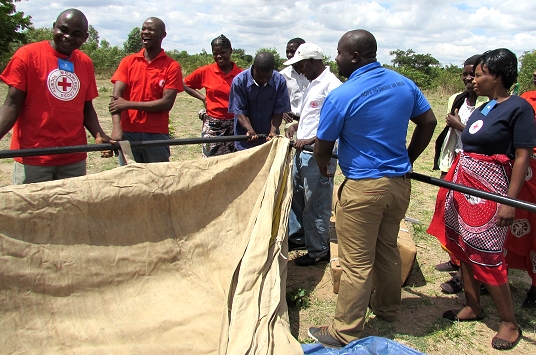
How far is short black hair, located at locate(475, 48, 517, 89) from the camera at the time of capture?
3014 millimetres

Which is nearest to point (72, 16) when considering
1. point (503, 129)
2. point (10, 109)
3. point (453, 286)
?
point (10, 109)

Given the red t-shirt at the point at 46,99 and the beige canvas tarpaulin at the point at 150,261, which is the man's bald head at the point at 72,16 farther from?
the beige canvas tarpaulin at the point at 150,261

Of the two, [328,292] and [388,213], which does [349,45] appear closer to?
[388,213]

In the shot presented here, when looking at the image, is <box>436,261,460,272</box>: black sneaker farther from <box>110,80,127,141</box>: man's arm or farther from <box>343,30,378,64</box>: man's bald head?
<box>110,80,127,141</box>: man's arm

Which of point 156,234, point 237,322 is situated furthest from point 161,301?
point 237,322

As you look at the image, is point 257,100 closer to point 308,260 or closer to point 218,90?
point 218,90

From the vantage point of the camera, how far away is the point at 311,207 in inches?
174

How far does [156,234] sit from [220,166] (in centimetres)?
72

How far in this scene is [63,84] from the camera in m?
3.43

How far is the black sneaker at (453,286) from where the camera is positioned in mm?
4012

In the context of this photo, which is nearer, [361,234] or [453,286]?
[361,234]

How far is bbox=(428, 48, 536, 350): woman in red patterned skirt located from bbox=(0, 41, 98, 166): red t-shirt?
2.92 meters

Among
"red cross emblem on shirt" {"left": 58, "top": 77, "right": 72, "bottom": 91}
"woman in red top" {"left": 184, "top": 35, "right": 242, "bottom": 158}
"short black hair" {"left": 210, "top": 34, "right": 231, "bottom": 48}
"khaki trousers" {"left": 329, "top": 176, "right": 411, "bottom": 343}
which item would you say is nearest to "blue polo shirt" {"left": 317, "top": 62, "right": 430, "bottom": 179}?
"khaki trousers" {"left": 329, "top": 176, "right": 411, "bottom": 343}

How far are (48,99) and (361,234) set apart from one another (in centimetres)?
243
